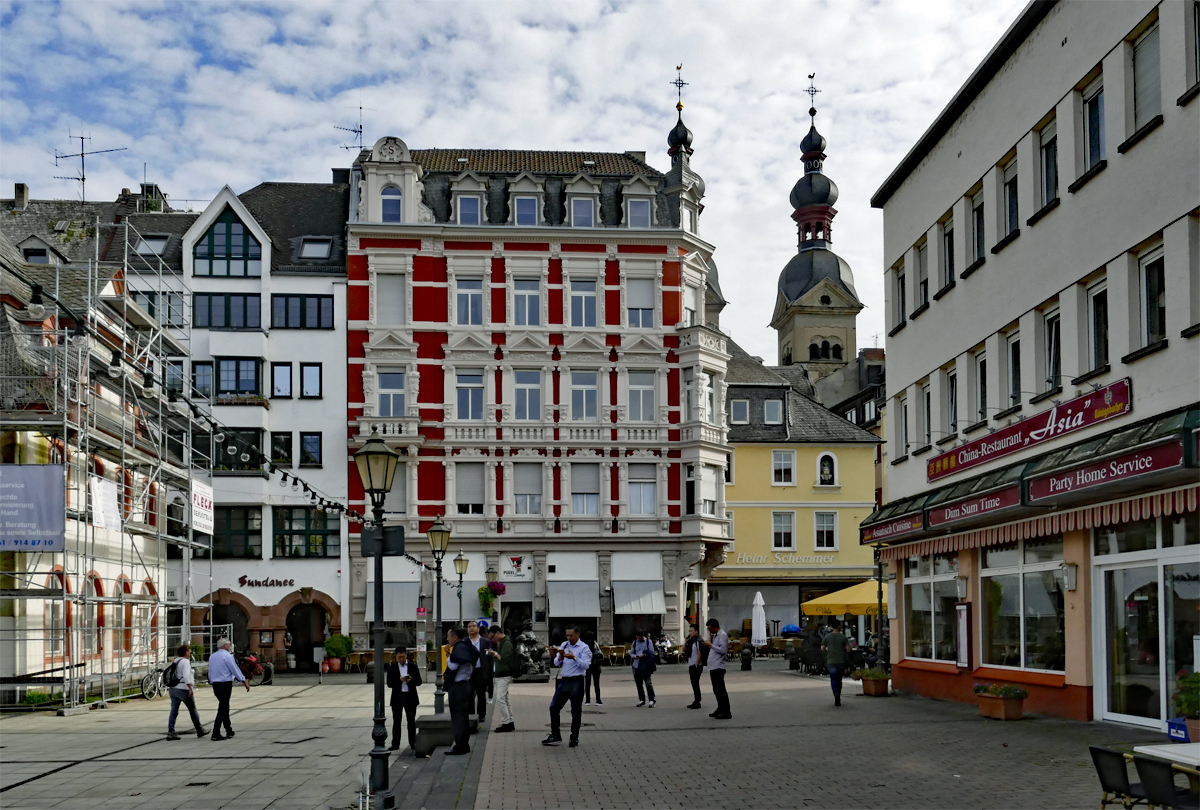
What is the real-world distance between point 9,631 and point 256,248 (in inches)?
895

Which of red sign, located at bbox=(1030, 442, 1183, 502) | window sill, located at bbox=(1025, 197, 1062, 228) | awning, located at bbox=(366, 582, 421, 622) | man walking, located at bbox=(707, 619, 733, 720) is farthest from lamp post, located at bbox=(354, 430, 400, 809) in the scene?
awning, located at bbox=(366, 582, 421, 622)

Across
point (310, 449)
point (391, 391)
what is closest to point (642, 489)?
point (391, 391)

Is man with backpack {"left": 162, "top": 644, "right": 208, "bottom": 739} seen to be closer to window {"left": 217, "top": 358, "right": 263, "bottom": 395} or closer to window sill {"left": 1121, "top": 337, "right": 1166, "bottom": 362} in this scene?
window sill {"left": 1121, "top": 337, "right": 1166, "bottom": 362}

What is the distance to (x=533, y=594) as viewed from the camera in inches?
1896

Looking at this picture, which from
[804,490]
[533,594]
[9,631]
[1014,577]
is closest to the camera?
[1014,577]

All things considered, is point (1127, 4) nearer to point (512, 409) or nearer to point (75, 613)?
point (75, 613)

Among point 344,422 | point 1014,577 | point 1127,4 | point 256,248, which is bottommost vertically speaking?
point 1014,577

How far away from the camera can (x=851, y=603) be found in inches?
1567

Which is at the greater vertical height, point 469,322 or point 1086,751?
point 469,322

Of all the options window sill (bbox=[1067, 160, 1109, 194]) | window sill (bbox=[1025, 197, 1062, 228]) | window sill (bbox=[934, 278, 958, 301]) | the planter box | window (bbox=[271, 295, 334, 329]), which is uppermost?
window (bbox=[271, 295, 334, 329])

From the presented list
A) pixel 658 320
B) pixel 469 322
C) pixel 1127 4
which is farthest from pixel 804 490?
pixel 1127 4

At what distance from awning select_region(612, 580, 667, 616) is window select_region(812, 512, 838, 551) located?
13408mm

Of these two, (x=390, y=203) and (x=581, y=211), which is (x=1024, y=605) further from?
(x=390, y=203)

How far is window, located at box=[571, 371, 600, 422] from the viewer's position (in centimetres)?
4909
